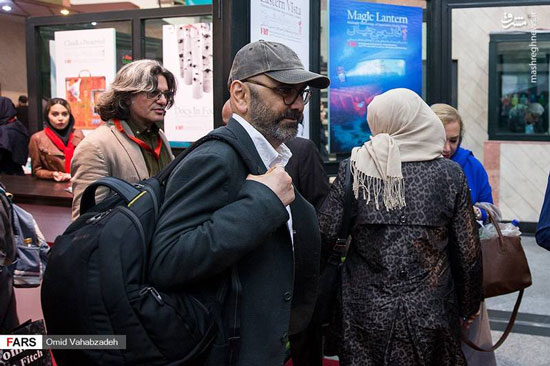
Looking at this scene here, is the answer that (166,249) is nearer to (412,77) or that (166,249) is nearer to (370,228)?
(370,228)

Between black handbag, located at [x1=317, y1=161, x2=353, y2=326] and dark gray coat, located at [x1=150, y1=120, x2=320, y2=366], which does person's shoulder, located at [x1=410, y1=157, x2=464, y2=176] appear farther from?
dark gray coat, located at [x1=150, y1=120, x2=320, y2=366]

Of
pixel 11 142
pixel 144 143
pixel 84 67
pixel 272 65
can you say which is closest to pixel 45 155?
pixel 84 67

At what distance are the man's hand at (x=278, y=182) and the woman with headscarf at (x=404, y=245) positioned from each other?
1.02 metres

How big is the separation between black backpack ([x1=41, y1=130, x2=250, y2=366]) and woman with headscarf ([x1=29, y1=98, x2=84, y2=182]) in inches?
183

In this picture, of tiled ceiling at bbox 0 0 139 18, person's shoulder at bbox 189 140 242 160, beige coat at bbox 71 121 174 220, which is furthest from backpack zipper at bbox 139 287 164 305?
tiled ceiling at bbox 0 0 139 18

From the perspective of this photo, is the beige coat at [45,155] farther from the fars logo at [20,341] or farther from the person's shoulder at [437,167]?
the person's shoulder at [437,167]

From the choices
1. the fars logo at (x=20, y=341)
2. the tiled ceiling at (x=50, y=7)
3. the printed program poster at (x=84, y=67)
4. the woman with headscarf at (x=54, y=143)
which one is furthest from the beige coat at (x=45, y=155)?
the tiled ceiling at (x=50, y=7)

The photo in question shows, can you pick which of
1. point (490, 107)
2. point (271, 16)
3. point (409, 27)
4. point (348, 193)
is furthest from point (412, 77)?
point (490, 107)

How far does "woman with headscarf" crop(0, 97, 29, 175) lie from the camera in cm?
764

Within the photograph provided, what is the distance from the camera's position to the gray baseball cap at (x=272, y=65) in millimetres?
1739

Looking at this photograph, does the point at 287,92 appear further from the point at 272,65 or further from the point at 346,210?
the point at 346,210

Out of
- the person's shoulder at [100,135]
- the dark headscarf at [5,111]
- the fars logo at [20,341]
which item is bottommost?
the fars logo at [20,341]

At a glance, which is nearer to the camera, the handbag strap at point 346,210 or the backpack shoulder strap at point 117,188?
the backpack shoulder strap at point 117,188

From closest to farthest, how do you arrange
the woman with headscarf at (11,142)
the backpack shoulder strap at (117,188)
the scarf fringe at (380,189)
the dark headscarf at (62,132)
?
the backpack shoulder strap at (117,188) < the scarf fringe at (380,189) < the dark headscarf at (62,132) < the woman with headscarf at (11,142)
